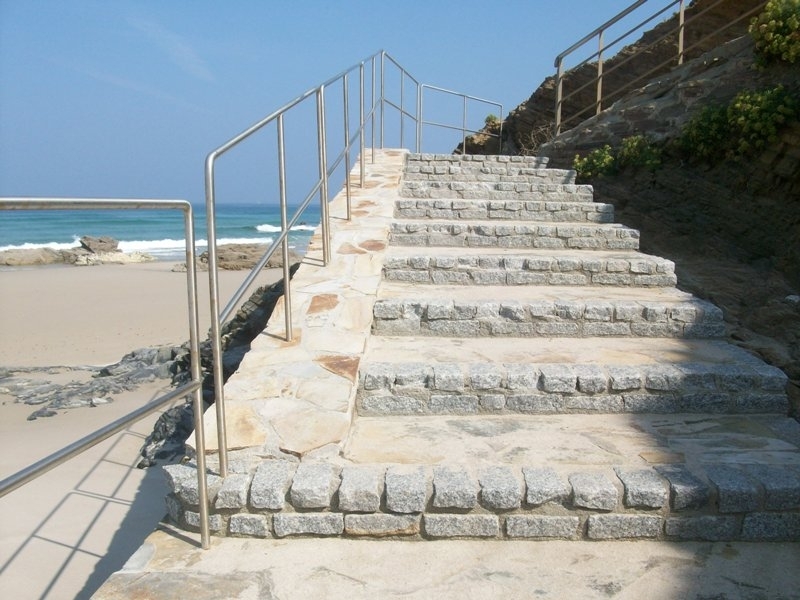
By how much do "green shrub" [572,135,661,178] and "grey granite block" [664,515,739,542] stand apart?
4.79 meters

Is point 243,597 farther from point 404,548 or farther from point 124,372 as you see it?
point 124,372

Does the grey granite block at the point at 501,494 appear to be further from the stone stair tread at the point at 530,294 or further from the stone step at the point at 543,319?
the stone stair tread at the point at 530,294

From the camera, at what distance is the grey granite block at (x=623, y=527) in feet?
6.97

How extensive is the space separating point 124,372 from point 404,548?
15.9ft

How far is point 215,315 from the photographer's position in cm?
209

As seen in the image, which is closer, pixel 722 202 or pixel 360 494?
pixel 360 494

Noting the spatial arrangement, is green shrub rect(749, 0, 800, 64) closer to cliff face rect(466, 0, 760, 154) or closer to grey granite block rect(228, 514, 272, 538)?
cliff face rect(466, 0, 760, 154)

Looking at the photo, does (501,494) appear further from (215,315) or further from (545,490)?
(215,315)

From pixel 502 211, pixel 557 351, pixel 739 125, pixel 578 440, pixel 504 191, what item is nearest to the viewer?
pixel 578 440

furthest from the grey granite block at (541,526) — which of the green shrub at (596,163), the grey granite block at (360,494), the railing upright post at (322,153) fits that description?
the green shrub at (596,163)

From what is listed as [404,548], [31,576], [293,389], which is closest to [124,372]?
[31,576]

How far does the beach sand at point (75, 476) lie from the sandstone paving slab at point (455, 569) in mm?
1042

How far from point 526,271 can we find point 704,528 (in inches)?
94.4

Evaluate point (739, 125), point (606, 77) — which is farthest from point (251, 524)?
point (606, 77)
